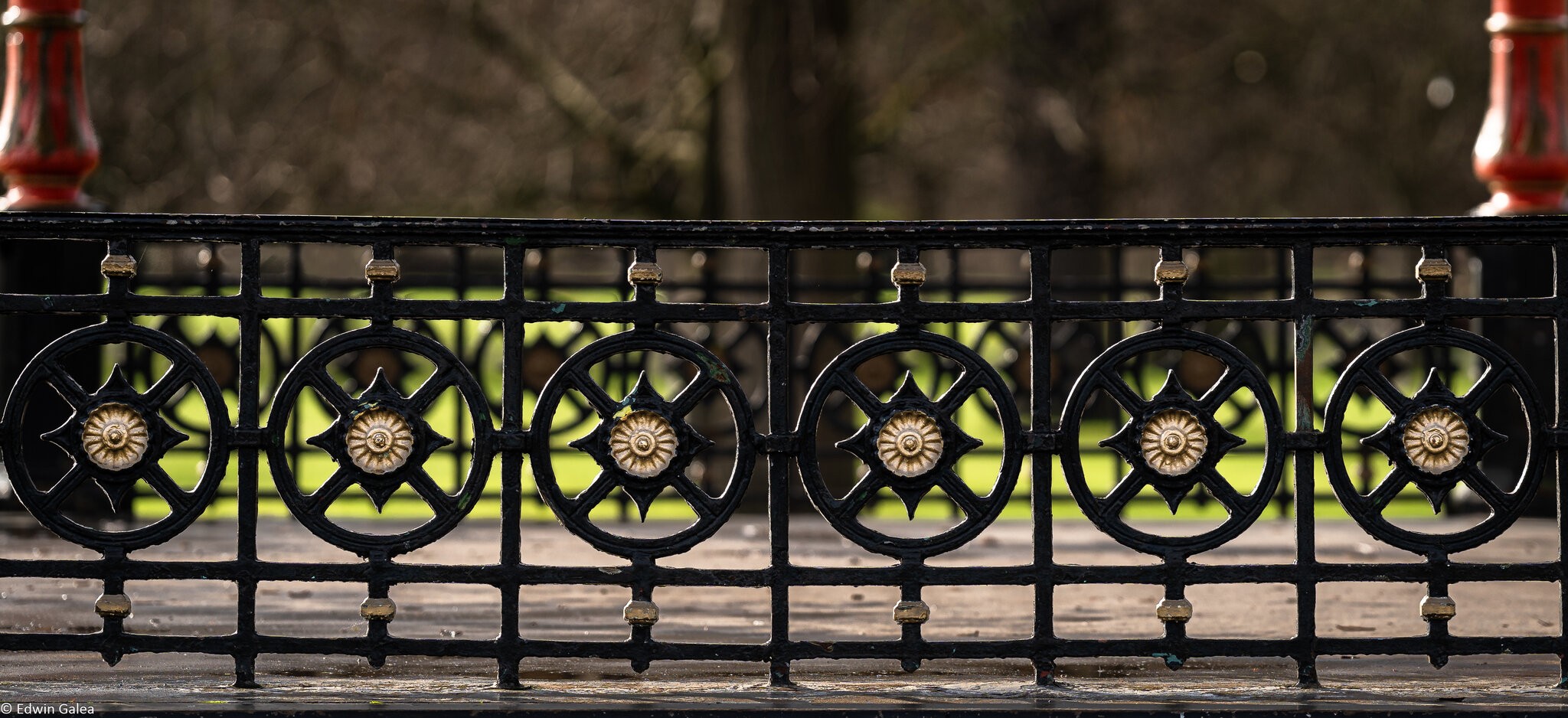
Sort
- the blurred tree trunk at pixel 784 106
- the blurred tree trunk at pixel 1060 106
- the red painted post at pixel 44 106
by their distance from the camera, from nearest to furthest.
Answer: the red painted post at pixel 44 106
the blurred tree trunk at pixel 784 106
the blurred tree trunk at pixel 1060 106

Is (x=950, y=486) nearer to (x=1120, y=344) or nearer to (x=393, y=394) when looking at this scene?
(x=1120, y=344)

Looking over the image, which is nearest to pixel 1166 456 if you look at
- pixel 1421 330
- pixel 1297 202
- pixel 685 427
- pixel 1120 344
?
pixel 1120 344

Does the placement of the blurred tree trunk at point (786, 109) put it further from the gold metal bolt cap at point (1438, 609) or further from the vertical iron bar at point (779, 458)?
the gold metal bolt cap at point (1438, 609)

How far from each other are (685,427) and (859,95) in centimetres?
1036

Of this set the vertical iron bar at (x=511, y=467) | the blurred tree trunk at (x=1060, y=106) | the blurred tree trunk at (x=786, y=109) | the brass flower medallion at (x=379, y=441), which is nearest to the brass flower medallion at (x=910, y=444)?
the vertical iron bar at (x=511, y=467)

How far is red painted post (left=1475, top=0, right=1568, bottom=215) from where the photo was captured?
7625 millimetres

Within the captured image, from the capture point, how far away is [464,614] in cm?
598

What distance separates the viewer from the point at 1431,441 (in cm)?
464

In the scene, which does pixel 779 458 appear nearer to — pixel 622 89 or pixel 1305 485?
pixel 1305 485

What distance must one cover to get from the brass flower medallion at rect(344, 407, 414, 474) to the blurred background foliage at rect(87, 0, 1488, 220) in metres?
8.53

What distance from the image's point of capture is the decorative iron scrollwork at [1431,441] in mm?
4617

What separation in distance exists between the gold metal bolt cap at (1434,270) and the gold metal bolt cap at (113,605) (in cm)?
355

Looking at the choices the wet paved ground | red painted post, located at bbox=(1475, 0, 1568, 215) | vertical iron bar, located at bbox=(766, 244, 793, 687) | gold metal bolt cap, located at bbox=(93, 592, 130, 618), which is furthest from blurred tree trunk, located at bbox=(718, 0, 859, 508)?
gold metal bolt cap, located at bbox=(93, 592, 130, 618)

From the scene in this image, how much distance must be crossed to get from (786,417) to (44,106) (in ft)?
14.9
